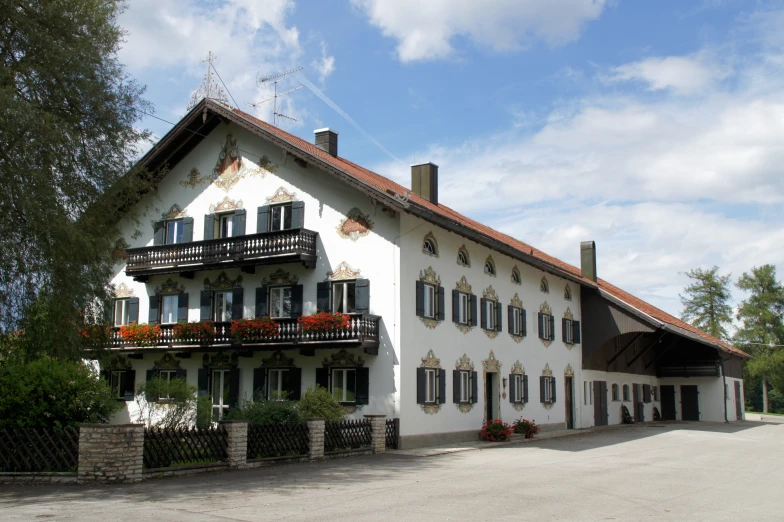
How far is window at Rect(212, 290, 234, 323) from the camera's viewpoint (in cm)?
2733

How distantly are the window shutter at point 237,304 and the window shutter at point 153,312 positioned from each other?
365 centimetres

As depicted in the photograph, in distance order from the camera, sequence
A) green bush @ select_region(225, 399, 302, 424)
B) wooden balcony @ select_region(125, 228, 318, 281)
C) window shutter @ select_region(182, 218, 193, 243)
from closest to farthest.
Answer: green bush @ select_region(225, 399, 302, 424)
wooden balcony @ select_region(125, 228, 318, 281)
window shutter @ select_region(182, 218, 193, 243)

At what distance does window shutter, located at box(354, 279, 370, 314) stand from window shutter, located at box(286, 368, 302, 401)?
9.73ft

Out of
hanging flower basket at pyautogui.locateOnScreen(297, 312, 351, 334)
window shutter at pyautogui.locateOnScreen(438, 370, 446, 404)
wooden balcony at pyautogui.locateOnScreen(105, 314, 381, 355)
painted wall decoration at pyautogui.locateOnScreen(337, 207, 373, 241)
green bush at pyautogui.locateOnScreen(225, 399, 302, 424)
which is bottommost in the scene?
green bush at pyautogui.locateOnScreen(225, 399, 302, 424)

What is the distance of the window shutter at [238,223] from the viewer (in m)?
27.1

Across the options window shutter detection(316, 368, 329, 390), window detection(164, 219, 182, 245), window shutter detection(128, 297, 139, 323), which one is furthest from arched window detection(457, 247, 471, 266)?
window shutter detection(128, 297, 139, 323)

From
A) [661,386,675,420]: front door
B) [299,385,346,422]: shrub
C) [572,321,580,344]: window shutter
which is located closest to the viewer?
[299,385,346,422]: shrub

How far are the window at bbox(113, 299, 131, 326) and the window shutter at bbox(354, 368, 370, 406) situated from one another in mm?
10831

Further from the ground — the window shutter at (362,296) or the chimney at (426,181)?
the chimney at (426,181)

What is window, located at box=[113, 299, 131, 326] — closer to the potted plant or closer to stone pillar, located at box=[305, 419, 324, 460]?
stone pillar, located at box=[305, 419, 324, 460]

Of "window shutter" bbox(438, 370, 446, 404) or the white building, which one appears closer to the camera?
the white building

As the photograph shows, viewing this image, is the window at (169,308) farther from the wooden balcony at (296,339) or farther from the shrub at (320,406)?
the shrub at (320,406)

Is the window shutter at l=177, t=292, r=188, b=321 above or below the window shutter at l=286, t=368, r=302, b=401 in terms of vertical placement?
above

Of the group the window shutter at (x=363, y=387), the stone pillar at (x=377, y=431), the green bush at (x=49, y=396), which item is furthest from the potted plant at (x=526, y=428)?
the green bush at (x=49, y=396)
